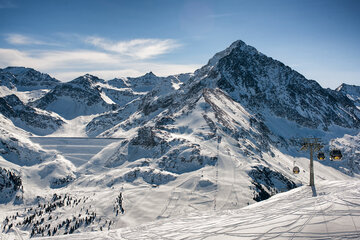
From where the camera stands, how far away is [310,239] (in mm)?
13281

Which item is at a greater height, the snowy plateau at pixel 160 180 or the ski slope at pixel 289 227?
the ski slope at pixel 289 227

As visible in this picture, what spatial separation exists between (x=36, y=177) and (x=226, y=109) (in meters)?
A: 112

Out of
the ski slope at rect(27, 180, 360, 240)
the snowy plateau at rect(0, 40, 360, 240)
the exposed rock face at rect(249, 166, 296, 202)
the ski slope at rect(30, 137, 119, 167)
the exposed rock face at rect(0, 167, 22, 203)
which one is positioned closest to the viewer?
the ski slope at rect(27, 180, 360, 240)

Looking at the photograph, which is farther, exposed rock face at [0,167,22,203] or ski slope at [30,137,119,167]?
ski slope at [30,137,119,167]

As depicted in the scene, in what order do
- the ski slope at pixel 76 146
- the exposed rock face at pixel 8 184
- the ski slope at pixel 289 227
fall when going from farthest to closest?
the ski slope at pixel 76 146 < the exposed rock face at pixel 8 184 < the ski slope at pixel 289 227

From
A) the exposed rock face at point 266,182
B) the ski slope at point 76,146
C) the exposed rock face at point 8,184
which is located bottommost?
the exposed rock face at point 8,184

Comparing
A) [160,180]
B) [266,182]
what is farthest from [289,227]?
[266,182]

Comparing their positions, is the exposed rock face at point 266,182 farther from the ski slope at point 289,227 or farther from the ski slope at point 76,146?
the ski slope at point 76,146

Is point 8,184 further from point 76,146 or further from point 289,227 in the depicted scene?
point 289,227

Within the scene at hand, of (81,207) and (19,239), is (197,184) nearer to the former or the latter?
(81,207)

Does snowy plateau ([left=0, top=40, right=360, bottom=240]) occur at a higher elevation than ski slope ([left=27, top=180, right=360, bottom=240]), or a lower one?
lower

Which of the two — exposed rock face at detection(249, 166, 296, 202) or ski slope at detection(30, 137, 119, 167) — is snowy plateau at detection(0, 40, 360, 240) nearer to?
exposed rock face at detection(249, 166, 296, 202)

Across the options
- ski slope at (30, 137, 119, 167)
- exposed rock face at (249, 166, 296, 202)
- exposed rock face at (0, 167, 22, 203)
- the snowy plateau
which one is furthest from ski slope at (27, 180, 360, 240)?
ski slope at (30, 137, 119, 167)

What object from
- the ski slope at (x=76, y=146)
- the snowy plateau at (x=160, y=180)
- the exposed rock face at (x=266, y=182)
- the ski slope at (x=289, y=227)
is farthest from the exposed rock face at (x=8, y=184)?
the ski slope at (x=289, y=227)
